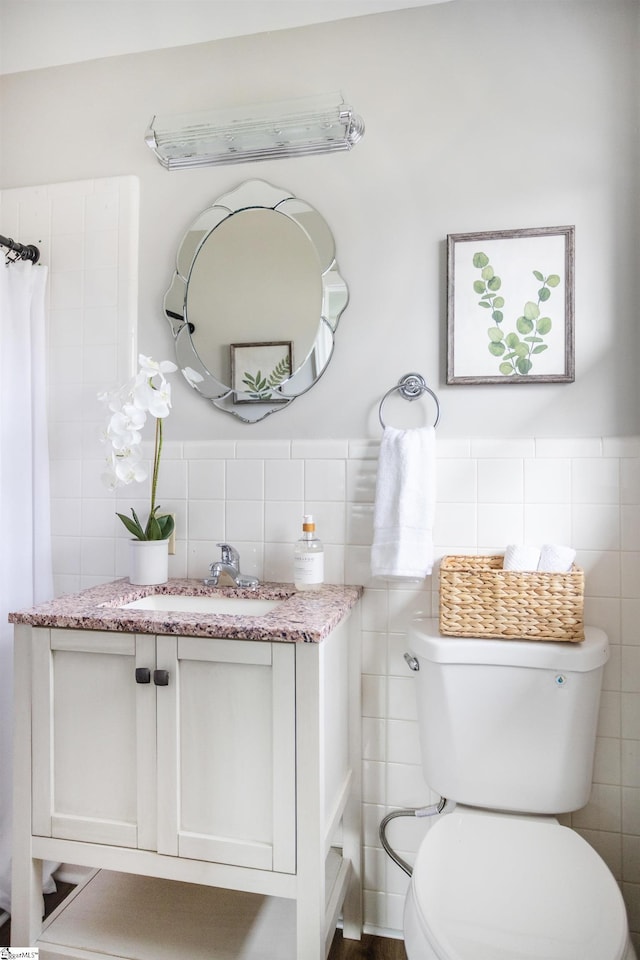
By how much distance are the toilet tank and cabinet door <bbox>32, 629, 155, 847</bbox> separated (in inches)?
25.9

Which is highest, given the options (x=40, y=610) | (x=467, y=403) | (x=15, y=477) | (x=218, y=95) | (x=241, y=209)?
(x=218, y=95)

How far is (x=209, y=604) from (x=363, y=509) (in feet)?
1.57

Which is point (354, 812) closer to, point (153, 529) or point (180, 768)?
point (180, 768)

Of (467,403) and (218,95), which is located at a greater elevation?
(218,95)

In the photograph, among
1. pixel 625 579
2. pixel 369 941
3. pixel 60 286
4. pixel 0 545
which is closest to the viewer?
pixel 625 579

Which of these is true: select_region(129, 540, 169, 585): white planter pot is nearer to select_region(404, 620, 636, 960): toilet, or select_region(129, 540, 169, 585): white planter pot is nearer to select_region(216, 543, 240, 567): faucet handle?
select_region(216, 543, 240, 567): faucet handle

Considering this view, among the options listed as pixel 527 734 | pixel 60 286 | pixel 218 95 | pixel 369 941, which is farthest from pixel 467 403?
pixel 369 941

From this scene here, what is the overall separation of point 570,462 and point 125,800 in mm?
1302

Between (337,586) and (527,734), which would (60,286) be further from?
(527,734)

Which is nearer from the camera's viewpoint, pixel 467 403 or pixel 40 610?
pixel 40 610

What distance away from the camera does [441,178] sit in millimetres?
1738

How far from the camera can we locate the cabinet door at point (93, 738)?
1406 millimetres

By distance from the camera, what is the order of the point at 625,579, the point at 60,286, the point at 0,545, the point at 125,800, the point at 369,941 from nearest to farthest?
the point at 125,800 < the point at 625,579 < the point at 369,941 < the point at 0,545 < the point at 60,286

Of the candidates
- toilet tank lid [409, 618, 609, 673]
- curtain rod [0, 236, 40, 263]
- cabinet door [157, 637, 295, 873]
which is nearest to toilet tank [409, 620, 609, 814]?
toilet tank lid [409, 618, 609, 673]
